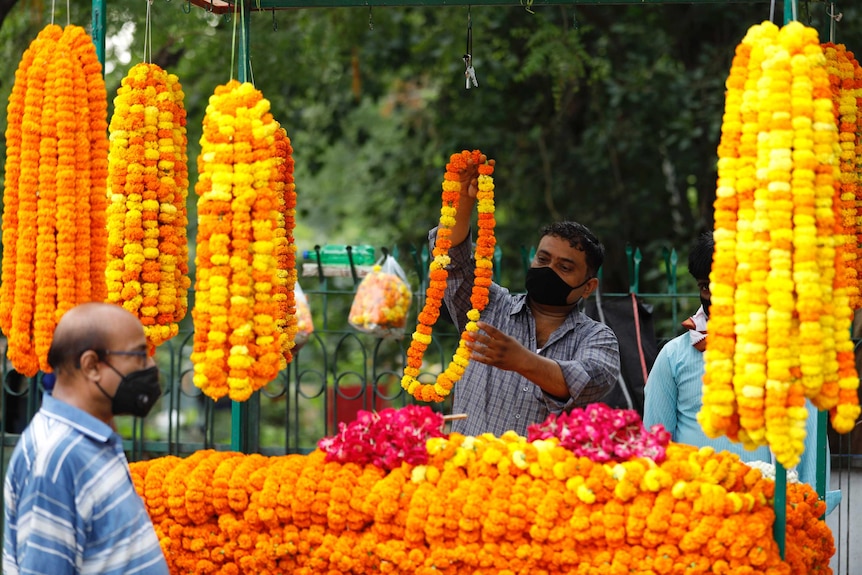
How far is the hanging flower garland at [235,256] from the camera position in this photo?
3121 mm

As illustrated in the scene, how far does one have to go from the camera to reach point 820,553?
10.8ft

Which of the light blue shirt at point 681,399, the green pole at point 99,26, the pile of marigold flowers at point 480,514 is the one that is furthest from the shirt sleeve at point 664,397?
the green pole at point 99,26

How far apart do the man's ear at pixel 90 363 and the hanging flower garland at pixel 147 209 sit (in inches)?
34.0

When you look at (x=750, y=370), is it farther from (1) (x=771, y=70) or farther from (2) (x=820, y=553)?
(2) (x=820, y=553)

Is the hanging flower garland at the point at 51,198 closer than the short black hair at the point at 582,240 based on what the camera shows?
Yes

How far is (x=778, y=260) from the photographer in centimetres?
266

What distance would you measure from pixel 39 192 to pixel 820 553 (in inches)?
106

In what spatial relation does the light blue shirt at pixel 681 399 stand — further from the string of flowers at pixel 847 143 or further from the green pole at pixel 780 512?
the green pole at pixel 780 512

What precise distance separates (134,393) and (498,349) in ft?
4.86

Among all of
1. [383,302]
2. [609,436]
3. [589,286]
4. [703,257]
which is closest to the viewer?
[609,436]

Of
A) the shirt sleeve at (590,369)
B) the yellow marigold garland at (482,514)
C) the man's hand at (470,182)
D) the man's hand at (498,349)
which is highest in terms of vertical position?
the man's hand at (470,182)

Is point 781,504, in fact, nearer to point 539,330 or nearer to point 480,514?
point 480,514

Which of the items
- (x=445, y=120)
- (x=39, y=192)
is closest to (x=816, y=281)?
(x=39, y=192)

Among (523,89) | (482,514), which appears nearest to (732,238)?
(482,514)
